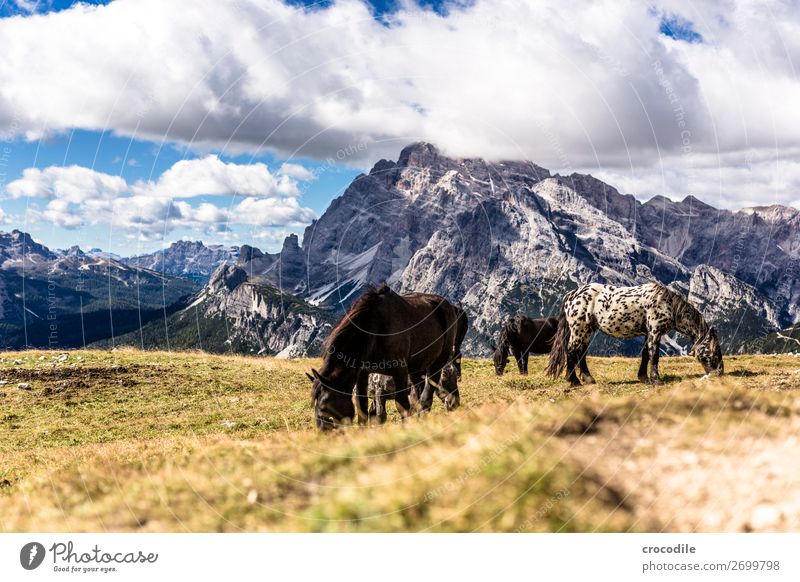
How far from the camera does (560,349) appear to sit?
24.3 meters

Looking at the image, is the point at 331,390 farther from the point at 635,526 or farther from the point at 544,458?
the point at 635,526

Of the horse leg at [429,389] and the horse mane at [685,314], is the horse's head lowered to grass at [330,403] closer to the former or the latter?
the horse leg at [429,389]

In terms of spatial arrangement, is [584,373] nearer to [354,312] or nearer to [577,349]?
[577,349]

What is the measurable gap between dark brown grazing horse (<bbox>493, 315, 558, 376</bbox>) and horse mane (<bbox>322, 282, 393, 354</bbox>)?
19480 mm

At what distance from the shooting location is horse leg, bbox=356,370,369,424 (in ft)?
45.5

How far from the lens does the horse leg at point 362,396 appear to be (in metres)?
13.9

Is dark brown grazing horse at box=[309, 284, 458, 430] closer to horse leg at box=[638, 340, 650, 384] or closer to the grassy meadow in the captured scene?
the grassy meadow

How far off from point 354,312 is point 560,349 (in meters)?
13.4

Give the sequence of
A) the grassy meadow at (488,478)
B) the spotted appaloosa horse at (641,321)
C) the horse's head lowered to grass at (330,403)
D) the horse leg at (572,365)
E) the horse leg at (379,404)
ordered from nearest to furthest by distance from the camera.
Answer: the grassy meadow at (488,478)
the horse's head lowered to grass at (330,403)
the horse leg at (379,404)
the spotted appaloosa horse at (641,321)
the horse leg at (572,365)

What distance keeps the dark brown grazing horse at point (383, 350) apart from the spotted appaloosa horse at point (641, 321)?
7.45 meters

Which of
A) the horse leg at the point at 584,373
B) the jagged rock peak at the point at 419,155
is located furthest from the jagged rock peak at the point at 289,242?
the horse leg at the point at 584,373

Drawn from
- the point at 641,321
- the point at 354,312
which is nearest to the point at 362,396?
the point at 354,312
